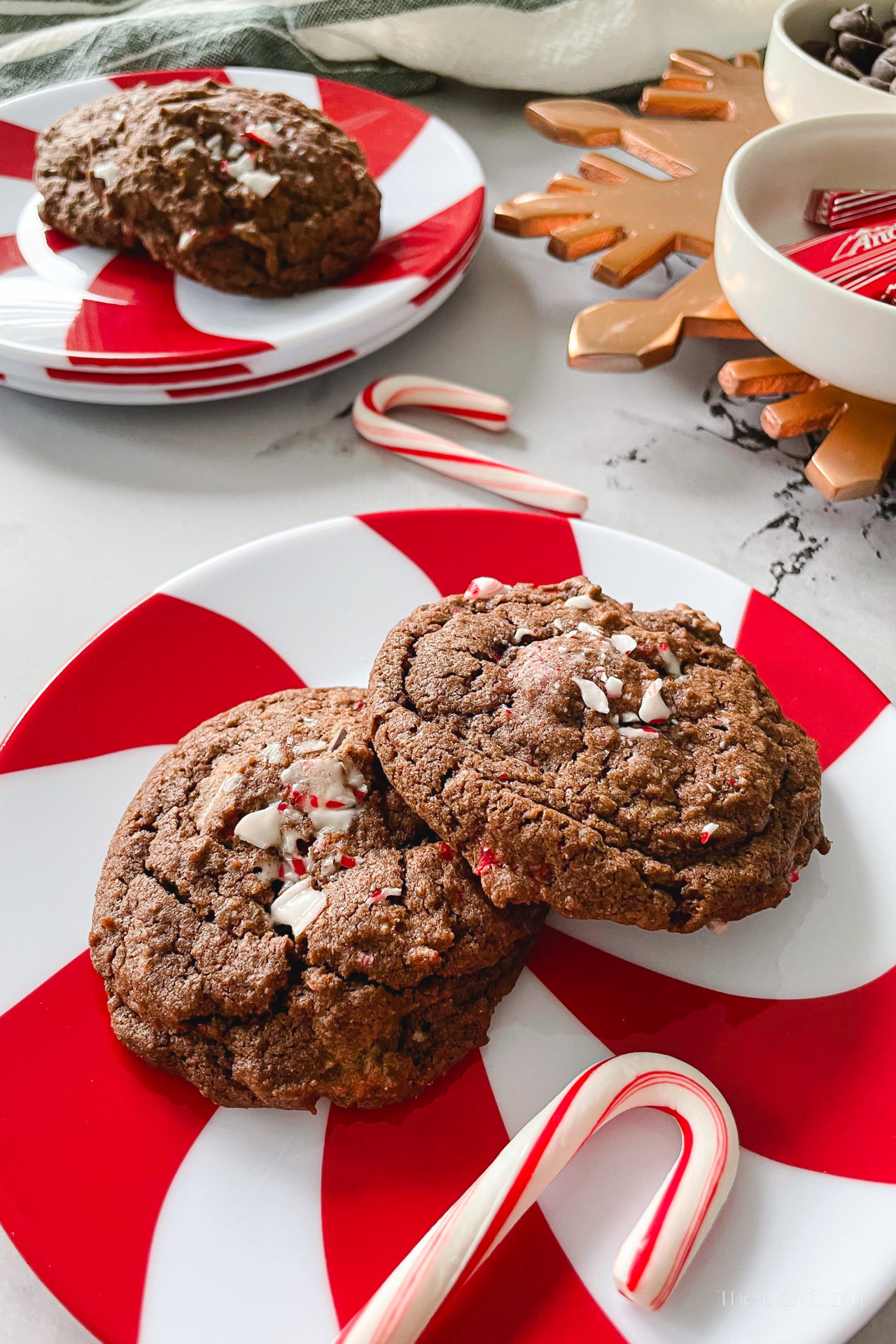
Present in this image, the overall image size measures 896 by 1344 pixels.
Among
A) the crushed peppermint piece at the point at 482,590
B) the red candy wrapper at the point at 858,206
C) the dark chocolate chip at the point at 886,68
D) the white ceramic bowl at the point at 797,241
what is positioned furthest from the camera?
the dark chocolate chip at the point at 886,68

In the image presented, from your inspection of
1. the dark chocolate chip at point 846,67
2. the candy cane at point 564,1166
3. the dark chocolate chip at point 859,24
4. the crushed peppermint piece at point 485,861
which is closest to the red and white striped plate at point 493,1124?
the candy cane at point 564,1166

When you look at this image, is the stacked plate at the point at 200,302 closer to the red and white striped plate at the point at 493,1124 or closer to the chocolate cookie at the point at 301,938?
the red and white striped plate at the point at 493,1124

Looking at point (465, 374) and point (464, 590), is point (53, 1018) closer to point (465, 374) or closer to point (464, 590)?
point (464, 590)

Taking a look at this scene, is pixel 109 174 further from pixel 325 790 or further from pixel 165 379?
pixel 325 790

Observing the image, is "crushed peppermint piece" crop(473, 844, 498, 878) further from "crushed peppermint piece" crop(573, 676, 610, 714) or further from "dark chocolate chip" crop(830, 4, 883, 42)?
"dark chocolate chip" crop(830, 4, 883, 42)

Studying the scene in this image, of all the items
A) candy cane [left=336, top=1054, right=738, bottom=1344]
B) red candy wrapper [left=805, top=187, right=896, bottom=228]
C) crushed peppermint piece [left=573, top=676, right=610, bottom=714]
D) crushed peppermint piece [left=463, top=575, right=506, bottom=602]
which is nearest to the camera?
candy cane [left=336, top=1054, right=738, bottom=1344]

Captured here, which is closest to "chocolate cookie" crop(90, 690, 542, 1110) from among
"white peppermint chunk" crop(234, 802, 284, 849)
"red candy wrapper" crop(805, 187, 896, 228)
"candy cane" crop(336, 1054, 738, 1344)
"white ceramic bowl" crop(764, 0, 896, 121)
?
"white peppermint chunk" crop(234, 802, 284, 849)
